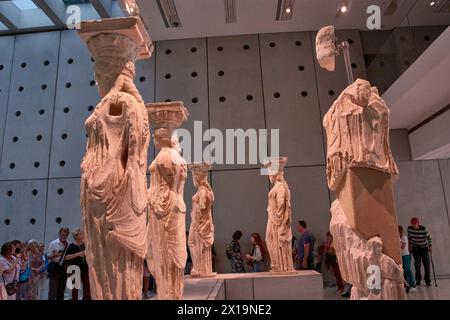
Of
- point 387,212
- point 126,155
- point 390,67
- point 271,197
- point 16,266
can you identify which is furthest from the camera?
point 390,67

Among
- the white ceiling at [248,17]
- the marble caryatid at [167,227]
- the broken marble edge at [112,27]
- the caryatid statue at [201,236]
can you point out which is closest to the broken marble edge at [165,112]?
the marble caryatid at [167,227]

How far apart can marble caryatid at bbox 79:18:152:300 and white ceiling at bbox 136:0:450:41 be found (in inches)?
332

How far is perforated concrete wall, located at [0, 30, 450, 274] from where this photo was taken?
11.2 m

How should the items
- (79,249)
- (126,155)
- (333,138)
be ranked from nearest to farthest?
(126,155)
(333,138)
(79,249)

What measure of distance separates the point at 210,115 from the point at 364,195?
923cm

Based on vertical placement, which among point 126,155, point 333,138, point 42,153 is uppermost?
point 42,153

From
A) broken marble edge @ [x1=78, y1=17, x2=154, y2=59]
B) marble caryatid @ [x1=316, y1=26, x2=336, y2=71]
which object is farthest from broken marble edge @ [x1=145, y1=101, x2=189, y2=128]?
broken marble edge @ [x1=78, y1=17, x2=154, y2=59]

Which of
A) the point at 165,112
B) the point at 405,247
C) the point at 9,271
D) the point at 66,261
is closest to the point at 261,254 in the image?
the point at 405,247

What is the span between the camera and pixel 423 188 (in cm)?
1123

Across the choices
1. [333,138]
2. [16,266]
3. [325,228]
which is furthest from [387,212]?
[325,228]

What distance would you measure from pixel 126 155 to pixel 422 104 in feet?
29.7

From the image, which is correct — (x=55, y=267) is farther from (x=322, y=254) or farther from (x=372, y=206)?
(x=322, y=254)

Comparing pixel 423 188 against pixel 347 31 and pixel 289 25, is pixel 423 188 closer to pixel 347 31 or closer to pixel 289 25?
pixel 347 31

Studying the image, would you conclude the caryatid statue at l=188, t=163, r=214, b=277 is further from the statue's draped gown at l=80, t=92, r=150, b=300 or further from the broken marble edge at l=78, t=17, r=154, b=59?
the broken marble edge at l=78, t=17, r=154, b=59
